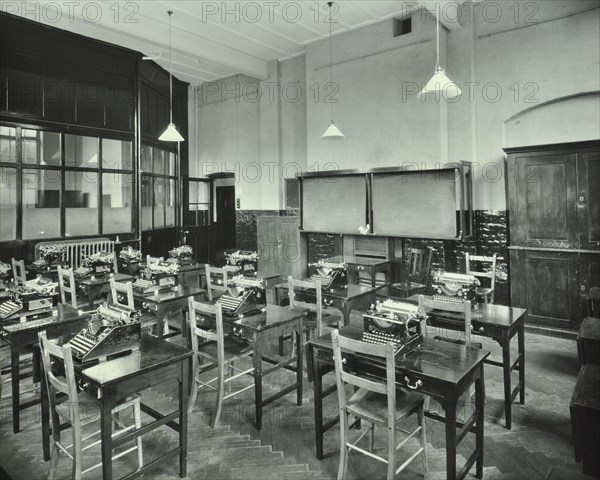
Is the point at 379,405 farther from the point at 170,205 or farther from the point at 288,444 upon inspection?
the point at 170,205

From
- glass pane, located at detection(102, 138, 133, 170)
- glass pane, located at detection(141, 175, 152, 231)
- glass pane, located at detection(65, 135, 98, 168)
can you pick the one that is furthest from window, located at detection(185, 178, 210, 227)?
glass pane, located at detection(65, 135, 98, 168)

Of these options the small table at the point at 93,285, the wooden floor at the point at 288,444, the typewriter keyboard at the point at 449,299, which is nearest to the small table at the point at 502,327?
the typewriter keyboard at the point at 449,299

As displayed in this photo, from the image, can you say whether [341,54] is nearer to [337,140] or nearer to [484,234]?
[337,140]

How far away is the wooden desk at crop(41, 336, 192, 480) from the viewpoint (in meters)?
2.35

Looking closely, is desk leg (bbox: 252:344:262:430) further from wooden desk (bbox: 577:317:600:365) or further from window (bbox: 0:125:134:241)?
window (bbox: 0:125:134:241)

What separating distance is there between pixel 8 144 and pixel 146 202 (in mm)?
2742

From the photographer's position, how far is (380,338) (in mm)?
2807

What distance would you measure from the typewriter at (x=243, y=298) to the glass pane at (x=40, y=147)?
5177 mm

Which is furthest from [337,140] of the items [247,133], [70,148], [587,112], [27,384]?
[27,384]

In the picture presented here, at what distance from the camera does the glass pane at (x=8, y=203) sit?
6.80m

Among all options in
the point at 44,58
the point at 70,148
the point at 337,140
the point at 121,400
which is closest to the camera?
the point at 121,400

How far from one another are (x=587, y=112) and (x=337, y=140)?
3939 millimetres

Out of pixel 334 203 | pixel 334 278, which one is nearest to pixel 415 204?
pixel 334 203

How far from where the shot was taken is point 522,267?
5758mm
